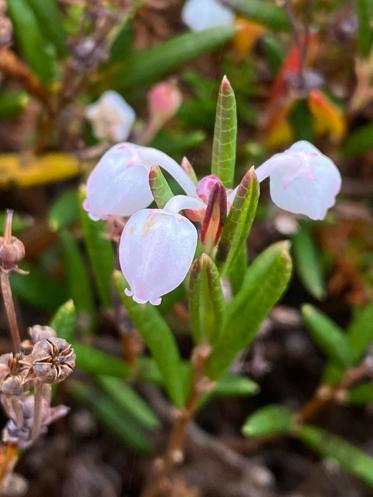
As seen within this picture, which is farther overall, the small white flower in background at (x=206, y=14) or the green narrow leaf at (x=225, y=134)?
the small white flower in background at (x=206, y=14)

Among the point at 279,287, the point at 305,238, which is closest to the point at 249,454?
the point at 305,238

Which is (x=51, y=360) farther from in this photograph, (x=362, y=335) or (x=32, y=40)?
(x=32, y=40)

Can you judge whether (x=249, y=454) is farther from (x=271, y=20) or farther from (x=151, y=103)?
(x=271, y=20)

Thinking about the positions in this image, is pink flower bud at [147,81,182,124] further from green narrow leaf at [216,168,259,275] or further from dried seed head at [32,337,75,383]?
dried seed head at [32,337,75,383]

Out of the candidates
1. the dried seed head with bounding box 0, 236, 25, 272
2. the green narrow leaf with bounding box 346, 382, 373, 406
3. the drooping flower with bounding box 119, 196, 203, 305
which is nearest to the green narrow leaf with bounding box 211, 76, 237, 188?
the drooping flower with bounding box 119, 196, 203, 305

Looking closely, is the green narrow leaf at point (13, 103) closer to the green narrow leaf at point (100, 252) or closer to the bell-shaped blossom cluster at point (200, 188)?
the green narrow leaf at point (100, 252)

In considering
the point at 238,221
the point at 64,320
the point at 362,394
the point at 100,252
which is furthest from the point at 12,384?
the point at 362,394

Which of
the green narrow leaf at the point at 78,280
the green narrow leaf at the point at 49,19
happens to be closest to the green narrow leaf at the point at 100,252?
the green narrow leaf at the point at 78,280
